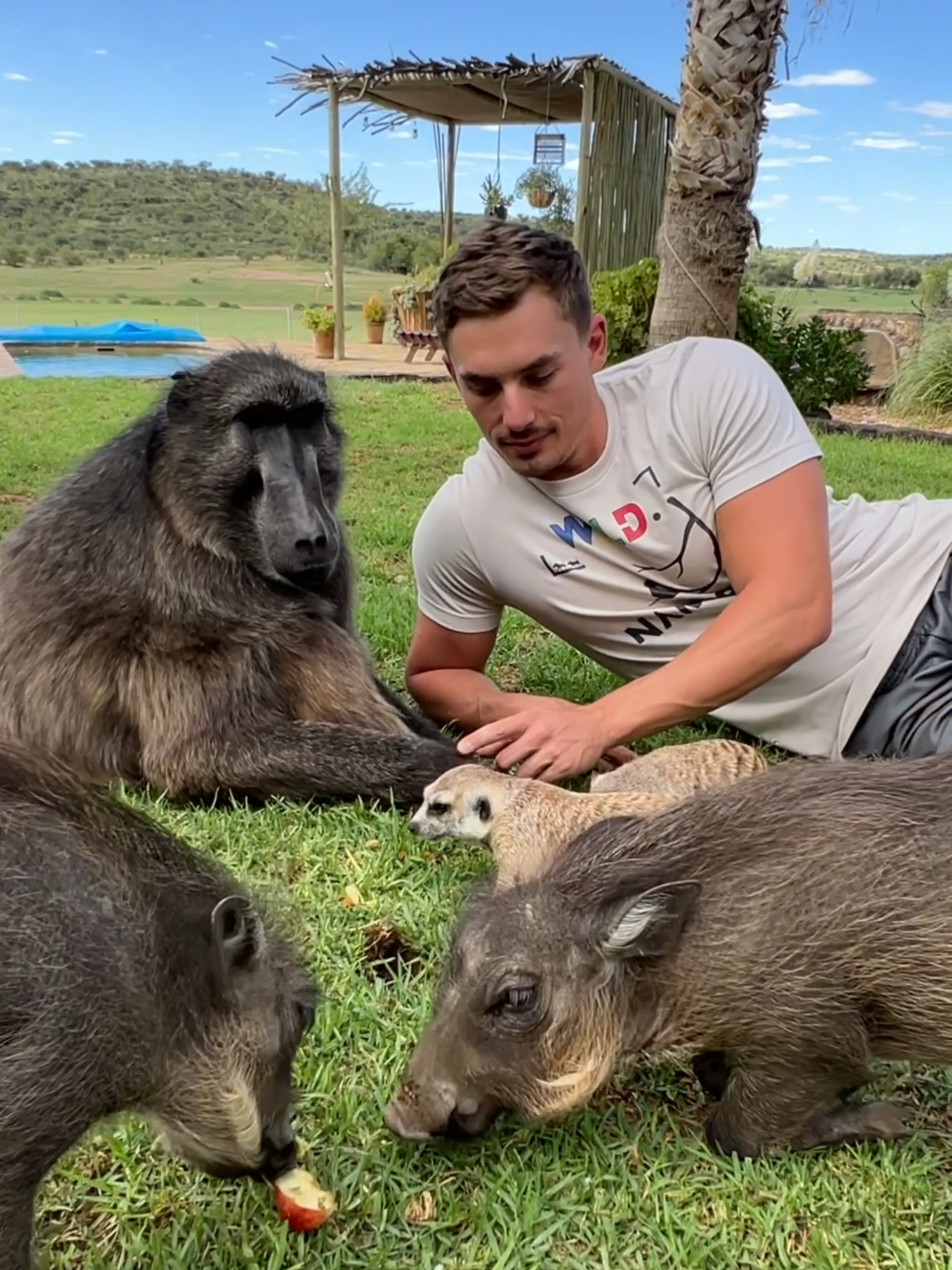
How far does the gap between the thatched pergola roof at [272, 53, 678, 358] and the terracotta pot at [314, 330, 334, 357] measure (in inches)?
34.6

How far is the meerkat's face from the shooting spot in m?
3.10

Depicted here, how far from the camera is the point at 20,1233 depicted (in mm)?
1591

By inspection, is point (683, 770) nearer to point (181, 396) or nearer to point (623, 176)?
point (181, 396)

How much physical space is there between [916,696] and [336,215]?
13.4m

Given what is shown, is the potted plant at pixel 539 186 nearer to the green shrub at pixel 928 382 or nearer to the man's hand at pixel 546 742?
the green shrub at pixel 928 382

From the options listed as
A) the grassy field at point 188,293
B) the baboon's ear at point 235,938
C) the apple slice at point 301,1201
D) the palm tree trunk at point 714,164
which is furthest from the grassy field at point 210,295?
the apple slice at point 301,1201

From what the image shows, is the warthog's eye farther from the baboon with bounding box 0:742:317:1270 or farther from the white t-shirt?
the white t-shirt

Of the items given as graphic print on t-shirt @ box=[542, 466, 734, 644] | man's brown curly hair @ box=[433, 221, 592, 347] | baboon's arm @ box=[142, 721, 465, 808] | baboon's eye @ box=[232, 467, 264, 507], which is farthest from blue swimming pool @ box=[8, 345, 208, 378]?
graphic print on t-shirt @ box=[542, 466, 734, 644]

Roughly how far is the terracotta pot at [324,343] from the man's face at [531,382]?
14719 mm

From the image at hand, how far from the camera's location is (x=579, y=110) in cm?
1595

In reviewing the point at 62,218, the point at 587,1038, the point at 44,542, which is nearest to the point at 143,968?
the point at 587,1038

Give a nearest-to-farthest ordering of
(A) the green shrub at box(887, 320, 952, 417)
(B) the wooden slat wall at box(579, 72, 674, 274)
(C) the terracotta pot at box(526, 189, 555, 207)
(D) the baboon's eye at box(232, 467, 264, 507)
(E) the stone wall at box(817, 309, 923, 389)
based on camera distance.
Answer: (D) the baboon's eye at box(232, 467, 264, 507)
(A) the green shrub at box(887, 320, 952, 417)
(B) the wooden slat wall at box(579, 72, 674, 274)
(E) the stone wall at box(817, 309, 923, 389)
(C) the terracotta pot at box(526, 189, 555, 207)

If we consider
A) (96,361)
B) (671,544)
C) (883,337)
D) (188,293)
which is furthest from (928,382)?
(188,293)

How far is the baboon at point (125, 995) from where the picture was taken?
1.63m
